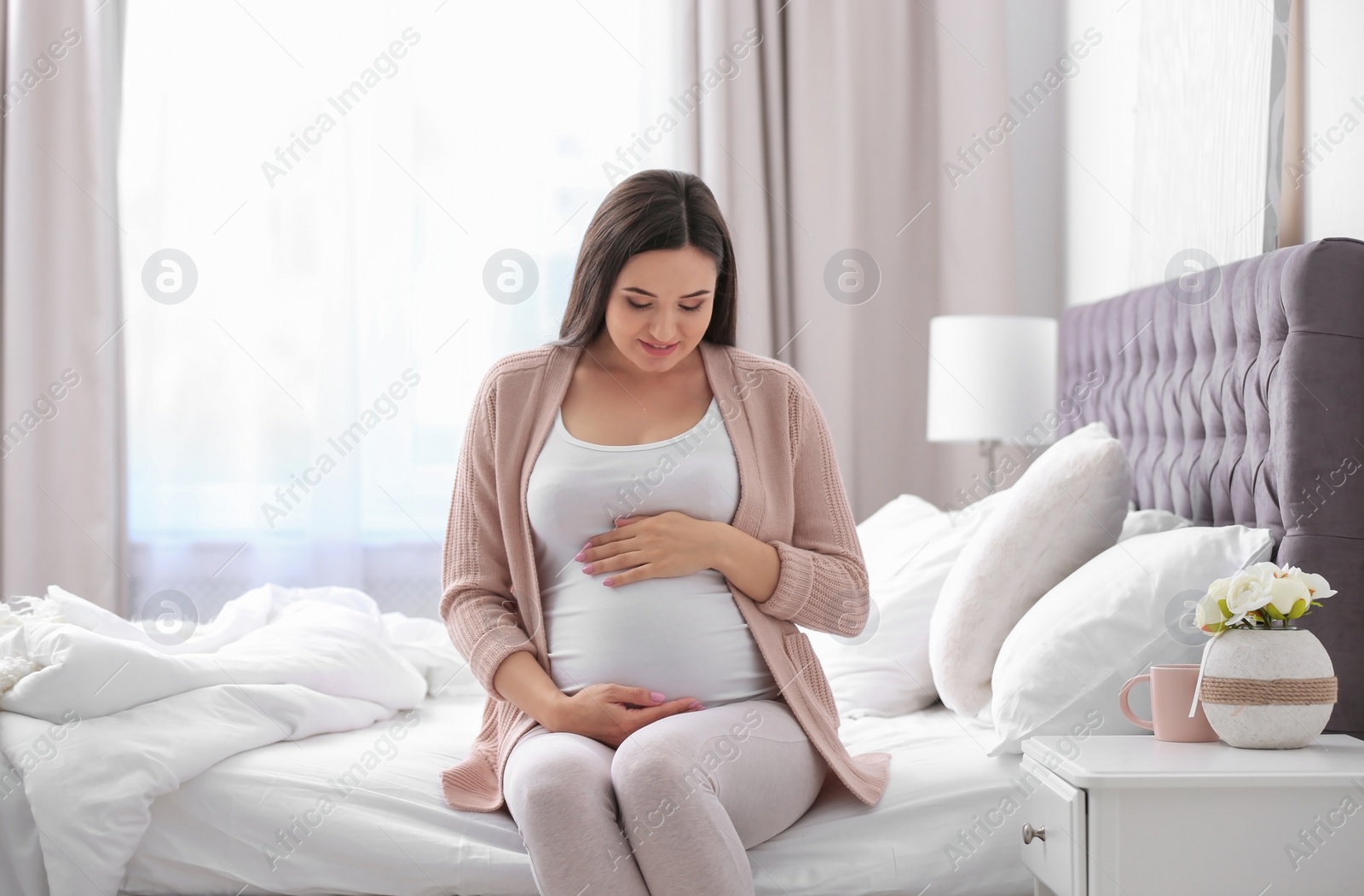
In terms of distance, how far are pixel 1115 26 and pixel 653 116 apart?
131 cm

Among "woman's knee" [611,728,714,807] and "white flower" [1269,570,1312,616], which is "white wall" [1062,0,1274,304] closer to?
"white flower" [1269,570,1312,616]

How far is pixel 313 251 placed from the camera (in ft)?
10.9

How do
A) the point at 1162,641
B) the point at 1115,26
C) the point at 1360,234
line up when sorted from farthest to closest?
the point at 1115,26 < the point at 1360,234 < the point at 1162,641

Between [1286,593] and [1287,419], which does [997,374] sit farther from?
[1286,593]

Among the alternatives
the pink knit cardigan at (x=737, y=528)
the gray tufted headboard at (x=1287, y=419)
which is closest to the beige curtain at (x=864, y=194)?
the gray tufted headboard at (x=1287, y=419)

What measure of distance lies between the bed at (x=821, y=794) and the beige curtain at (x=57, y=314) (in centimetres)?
196

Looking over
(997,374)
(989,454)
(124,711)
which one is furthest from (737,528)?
(989,454)

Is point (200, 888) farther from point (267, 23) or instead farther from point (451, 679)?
point (267, 23)

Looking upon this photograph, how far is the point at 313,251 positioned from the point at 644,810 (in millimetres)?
2583

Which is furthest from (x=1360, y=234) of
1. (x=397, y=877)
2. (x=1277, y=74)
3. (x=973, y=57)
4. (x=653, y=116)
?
(x=653, y=116)

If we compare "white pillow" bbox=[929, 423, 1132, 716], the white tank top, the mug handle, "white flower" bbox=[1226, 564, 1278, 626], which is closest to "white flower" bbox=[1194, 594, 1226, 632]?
"white flower" bbox=[1226, 564, 1278, 626]

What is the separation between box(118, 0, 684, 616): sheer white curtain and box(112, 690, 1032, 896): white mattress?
1900 mm

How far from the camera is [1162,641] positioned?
59.5 inches

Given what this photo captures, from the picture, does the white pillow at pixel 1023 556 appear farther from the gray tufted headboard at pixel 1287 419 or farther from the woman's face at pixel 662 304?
the woman's face at pixel 662 304
